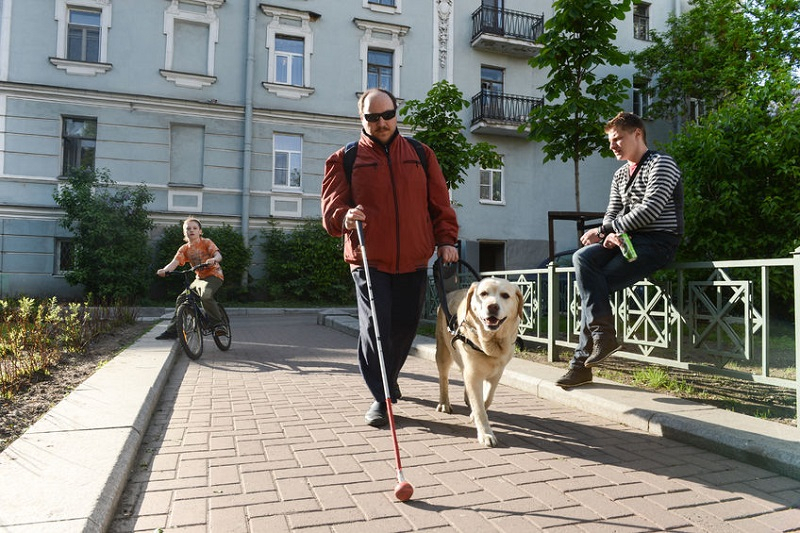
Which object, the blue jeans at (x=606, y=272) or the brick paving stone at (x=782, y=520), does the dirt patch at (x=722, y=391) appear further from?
the brick paving stone at (x=782, y=520)

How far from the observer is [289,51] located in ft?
63.3

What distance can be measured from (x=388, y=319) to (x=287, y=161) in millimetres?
16237

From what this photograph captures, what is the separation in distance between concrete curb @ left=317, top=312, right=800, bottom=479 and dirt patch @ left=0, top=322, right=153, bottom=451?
392 centimetres

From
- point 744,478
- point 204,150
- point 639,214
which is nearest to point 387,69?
point 204,150

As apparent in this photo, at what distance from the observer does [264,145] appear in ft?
61.1

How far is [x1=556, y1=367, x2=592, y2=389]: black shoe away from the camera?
14.6 ft

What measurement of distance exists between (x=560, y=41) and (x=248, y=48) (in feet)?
45.5

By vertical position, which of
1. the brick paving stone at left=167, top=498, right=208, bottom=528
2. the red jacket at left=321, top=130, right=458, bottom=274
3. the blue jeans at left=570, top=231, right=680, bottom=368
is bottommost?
the brick paving stone at left=167, top=498, right=208, bottom=528

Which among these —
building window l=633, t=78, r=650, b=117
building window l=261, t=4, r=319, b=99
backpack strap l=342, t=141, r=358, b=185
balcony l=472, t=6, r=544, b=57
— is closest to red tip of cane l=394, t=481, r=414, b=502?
backpack strap l=342, t=141, r=358, b=185

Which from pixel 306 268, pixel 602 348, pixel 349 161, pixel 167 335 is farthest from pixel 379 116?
pixel 306 268

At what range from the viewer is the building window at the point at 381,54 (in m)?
20.0

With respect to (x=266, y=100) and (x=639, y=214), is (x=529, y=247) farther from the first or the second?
(x=639, y=214)

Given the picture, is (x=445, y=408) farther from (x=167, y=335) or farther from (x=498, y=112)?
(x=498, y=112)

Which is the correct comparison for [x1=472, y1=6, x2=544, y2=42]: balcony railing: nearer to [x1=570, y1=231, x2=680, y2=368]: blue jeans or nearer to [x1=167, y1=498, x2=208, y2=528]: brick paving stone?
[x1=570, y1=231, x2=680, y2=368]: blue jeans
